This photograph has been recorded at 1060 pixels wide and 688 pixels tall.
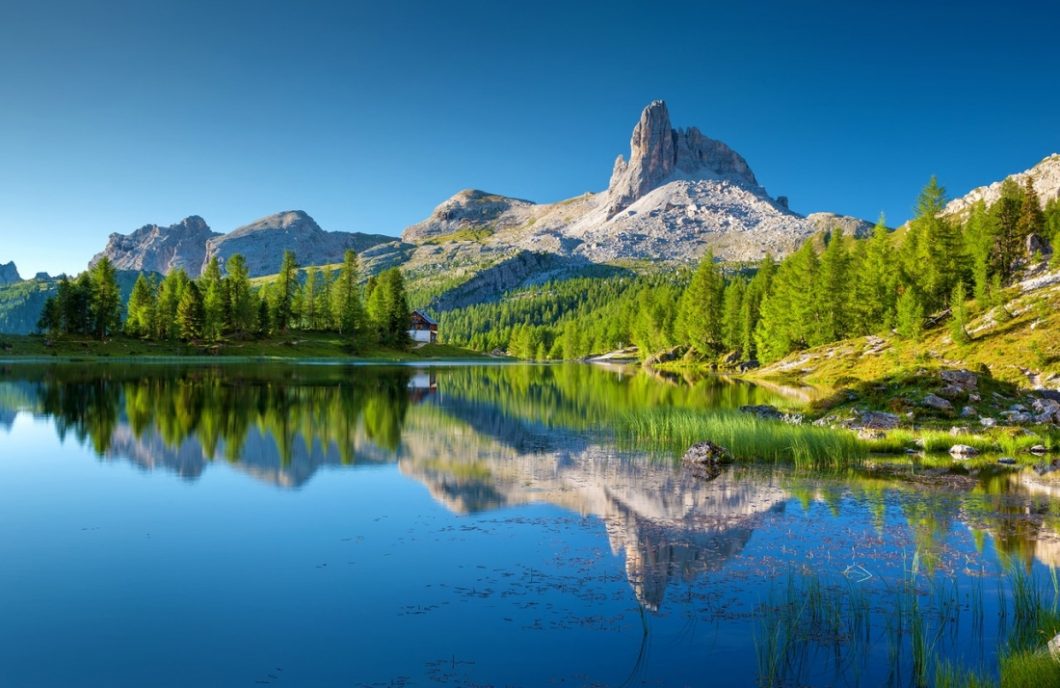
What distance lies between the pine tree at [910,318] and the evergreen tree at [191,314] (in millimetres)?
116407

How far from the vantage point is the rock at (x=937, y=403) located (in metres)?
38.8

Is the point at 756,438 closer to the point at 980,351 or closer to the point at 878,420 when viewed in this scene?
the point at 878,420

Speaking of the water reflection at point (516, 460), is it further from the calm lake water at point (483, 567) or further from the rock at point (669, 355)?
the rock at point (669, 355)

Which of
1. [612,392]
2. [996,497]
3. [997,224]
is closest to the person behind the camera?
[996,497]

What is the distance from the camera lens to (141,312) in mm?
124812

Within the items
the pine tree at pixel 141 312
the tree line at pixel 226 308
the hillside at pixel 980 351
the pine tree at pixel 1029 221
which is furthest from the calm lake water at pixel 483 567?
the pine tree at pixel 141 312

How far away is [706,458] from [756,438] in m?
4.35

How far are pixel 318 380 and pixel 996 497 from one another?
66.1 m

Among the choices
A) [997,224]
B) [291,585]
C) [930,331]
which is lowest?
[291,585]

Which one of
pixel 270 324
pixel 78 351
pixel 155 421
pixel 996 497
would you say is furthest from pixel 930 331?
pixel 78 351

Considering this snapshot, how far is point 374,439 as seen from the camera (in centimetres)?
3544

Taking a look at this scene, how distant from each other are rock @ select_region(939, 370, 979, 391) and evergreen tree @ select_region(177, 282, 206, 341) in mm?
120705

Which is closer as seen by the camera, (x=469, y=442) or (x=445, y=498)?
(x=445, y=498)

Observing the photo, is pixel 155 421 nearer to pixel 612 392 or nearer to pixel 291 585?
pixel 291 585
